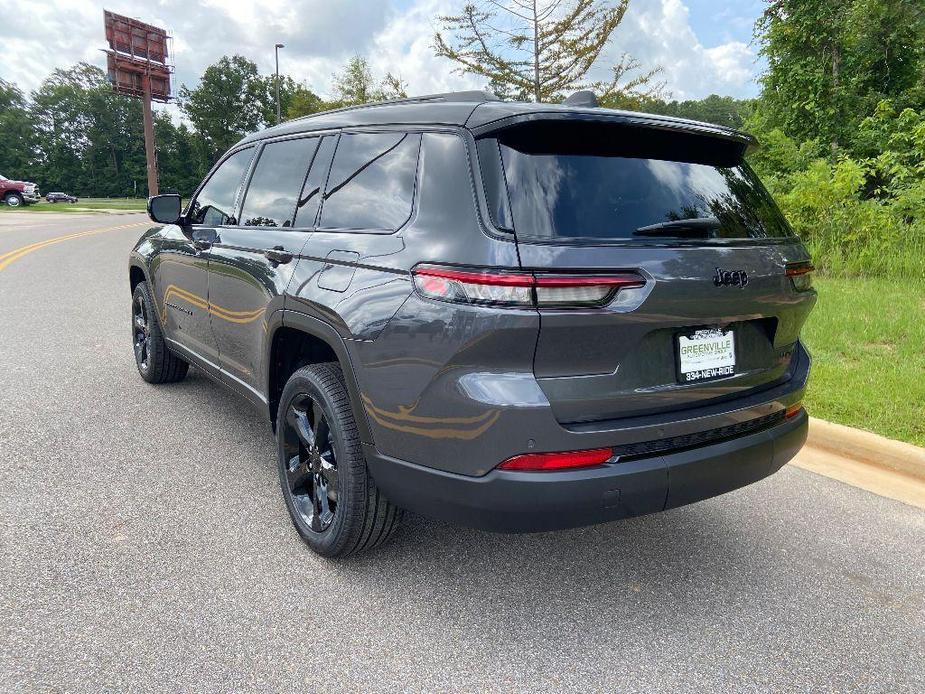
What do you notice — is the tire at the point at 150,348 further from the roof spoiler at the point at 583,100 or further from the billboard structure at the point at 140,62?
the billboard structure at the point at 140,62

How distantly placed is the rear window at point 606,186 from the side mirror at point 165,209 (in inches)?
111

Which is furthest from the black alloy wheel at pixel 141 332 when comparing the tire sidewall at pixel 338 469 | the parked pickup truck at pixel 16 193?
the parked pickup truck at pixel 16 193

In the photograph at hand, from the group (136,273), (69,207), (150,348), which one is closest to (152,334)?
(150,348)

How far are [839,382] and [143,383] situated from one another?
5.11 m

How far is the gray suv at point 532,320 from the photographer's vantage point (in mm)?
2152

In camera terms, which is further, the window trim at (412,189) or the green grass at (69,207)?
the green grass at (69,207)

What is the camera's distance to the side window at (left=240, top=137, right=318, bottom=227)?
131 inches

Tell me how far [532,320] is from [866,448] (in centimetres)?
287

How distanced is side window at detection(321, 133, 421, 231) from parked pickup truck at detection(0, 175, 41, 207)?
158 feet

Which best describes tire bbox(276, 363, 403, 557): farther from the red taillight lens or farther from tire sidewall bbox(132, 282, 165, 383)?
tire sidewall bbox(132, 282, 165, 383)

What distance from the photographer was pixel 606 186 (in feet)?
7.71

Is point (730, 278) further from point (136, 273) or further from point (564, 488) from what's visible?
point (136, 273)


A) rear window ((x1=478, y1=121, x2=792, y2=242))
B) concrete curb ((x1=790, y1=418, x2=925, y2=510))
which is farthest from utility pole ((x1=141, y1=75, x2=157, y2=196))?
rear window ((x1=478, y1=121, x2=792, y2=242))

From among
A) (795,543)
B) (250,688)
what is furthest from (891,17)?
(250,688)
